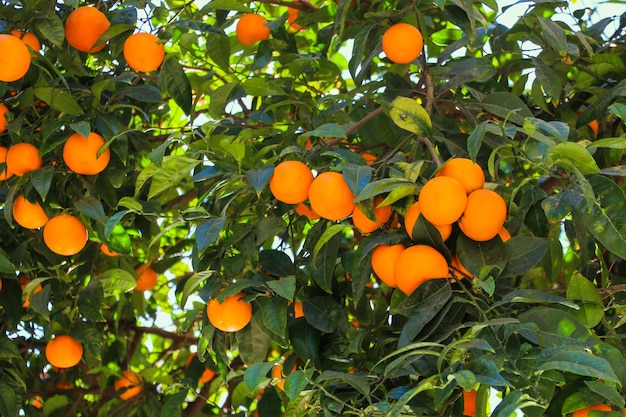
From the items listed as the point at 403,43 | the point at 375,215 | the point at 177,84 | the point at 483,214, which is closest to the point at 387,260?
the point at 375,215

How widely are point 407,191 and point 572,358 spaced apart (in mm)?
335

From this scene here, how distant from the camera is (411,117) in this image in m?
1.35

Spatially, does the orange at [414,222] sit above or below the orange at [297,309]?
above

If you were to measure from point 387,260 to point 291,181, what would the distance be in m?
0.20

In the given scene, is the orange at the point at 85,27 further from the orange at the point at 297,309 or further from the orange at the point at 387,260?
the orange at the point at 387,260

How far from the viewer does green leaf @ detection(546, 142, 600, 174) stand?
1.18 metres

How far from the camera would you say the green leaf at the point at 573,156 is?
118 cm

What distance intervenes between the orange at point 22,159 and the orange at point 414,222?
0.80m

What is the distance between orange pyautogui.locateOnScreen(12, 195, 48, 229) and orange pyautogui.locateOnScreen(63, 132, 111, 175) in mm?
117

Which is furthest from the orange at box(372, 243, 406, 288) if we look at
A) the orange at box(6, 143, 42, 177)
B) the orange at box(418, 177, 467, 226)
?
the orange at box(6, 143, 42, 177)

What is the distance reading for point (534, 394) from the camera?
3.71ft

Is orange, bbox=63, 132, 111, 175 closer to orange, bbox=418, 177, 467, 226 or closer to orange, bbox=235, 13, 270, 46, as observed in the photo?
orange, bbox=235, 13, 270, 46

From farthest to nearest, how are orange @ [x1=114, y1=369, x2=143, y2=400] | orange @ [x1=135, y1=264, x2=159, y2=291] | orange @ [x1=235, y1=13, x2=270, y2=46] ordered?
orange @ [x1=135, y1=264, x2=159, y2=291] < orange @ [x1=114, y1=369, x2=143, y2=400] < orange @ [x1=235, y1=13, x2=270, y2=46]

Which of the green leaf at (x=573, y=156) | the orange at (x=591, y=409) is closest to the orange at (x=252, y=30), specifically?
the green leaf at (x=573, y=156)
